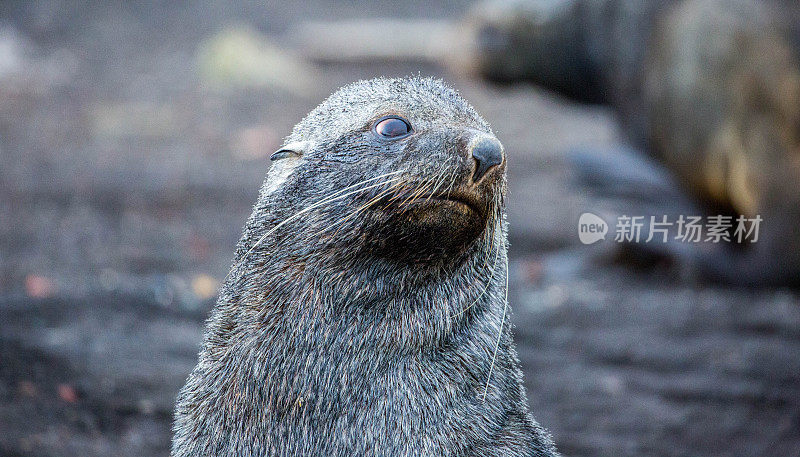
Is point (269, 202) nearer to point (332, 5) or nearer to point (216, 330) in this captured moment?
point (216, 330)

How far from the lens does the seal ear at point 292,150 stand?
336cm

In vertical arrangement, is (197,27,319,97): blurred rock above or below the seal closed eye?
above

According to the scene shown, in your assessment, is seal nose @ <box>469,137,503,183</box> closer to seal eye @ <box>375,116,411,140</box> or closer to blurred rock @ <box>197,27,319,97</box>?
seal eye @ <box>375,116,411,140</box>

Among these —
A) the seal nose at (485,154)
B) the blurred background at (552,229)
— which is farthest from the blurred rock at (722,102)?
the seal nose at (485,154)

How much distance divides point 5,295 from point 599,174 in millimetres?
5015

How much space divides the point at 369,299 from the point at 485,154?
25.5 inches

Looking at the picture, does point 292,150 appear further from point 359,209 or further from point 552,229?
point 552,229

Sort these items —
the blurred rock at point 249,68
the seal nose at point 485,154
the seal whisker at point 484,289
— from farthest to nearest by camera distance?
1. the blurred rock at point 249,68
2. the seal whisker at point 484,289
3. the seal nose at point 485,154

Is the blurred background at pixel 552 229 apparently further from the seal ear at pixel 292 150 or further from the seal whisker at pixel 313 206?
the seal ear at pixel 292 150

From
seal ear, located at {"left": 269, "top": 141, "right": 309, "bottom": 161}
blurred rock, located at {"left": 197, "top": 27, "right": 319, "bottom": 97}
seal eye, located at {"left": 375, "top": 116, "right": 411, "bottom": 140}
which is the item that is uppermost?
blurred rock, located at {"left": 197, "top": 27, "right": 319, "bottom": 97}

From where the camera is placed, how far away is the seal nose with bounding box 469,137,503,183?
2988mm

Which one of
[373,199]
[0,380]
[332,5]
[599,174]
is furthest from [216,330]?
[332,5]

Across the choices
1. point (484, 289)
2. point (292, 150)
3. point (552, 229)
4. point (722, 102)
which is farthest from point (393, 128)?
point (552, 229)

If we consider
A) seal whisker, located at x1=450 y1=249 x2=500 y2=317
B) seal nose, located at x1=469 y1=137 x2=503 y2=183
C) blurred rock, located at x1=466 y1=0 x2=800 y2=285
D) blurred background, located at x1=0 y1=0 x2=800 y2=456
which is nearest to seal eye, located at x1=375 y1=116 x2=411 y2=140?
seal nose, located at x1=469 y1=137 x2=503 y2=183
